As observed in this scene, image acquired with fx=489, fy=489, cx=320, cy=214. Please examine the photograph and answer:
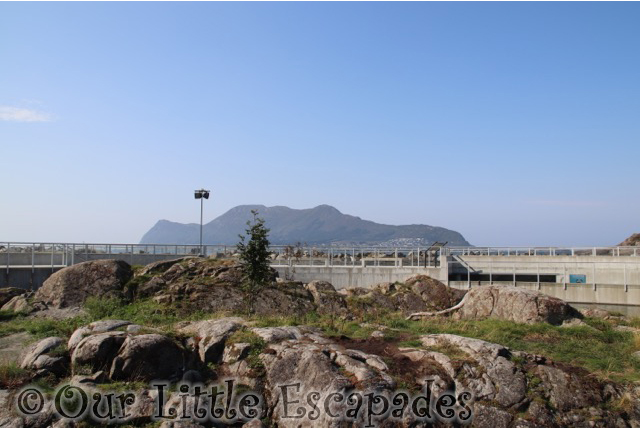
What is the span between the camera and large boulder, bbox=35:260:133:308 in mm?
24297

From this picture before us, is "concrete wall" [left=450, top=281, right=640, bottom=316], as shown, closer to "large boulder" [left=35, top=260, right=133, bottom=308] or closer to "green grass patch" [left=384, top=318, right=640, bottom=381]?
"green grass patch" [left=384, top=318, right=640, bottom=381]

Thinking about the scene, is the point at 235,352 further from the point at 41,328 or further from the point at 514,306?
the point at 514,306

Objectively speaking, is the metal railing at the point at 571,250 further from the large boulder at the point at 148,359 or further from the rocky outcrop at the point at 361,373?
the large boulder at the point at 148,359

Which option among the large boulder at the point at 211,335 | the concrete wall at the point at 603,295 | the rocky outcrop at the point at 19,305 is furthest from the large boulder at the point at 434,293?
the rocky outcrop at the point at 19,305

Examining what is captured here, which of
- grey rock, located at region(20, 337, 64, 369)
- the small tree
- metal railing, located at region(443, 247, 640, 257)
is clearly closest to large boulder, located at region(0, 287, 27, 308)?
the small tree

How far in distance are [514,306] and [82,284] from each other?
850 inches

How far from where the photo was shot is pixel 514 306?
76.2ft

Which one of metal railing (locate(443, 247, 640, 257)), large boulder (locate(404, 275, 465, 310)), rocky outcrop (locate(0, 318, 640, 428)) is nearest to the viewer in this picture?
rocky outcrop (locate(0, 318, 640, 428))

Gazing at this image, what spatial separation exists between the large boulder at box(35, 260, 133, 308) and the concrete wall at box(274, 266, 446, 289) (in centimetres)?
1363

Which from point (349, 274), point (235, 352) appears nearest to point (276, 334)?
point (235, 352)

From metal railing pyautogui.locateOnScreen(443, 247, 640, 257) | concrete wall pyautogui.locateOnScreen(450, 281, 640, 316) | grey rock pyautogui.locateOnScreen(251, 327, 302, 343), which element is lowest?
concrete wall pyautogui.locateOnScreen(450, 281, 640, 316)

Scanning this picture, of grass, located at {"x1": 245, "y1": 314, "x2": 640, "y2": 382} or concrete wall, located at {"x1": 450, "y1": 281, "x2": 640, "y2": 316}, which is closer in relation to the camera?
grass, located at {"x1": 245, "y1": 314, "x2": 640, "y2": 382}

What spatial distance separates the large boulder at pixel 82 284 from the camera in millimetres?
24297

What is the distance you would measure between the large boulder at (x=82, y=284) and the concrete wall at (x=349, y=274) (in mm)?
13628
